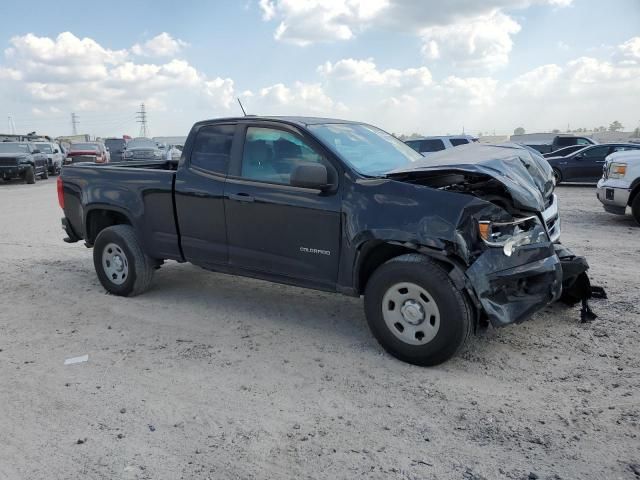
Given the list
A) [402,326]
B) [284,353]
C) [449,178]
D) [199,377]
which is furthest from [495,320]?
[199,377]

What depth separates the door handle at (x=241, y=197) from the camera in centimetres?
486

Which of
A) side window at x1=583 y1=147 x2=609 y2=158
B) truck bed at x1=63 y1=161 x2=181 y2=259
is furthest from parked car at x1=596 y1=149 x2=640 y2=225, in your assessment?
side window at x1=583 y1=147 x2=609 y2=158

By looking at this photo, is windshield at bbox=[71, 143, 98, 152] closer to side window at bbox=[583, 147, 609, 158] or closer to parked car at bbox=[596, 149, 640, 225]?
side window at bbox=[583, 147, 609, 158]

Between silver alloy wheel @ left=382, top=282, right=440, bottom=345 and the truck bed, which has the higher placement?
the truck bed

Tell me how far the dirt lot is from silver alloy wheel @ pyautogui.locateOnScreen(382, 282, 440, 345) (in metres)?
0.25

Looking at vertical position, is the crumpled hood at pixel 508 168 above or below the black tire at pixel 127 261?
above

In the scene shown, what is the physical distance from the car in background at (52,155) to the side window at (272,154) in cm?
2426

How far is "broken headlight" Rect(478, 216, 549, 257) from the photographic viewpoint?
12.6 feet

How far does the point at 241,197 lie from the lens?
193 inches

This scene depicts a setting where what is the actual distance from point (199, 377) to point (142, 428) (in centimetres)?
72

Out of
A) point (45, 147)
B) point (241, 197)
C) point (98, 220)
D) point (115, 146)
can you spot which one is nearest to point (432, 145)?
point (98, 220)

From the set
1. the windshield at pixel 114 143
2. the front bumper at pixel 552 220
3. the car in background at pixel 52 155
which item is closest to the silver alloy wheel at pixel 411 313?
the front bumper at pixel 552 220

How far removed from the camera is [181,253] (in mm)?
5508

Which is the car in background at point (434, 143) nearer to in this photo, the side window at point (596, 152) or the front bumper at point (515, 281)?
the side window at point (596, 152)
